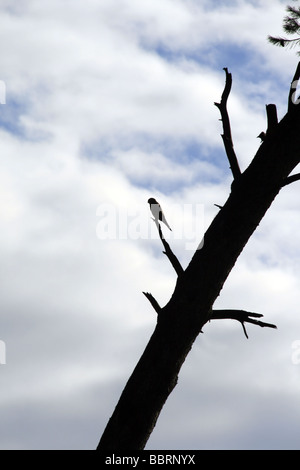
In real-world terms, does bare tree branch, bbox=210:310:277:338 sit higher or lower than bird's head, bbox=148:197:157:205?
lower

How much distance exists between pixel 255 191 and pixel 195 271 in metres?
0.75

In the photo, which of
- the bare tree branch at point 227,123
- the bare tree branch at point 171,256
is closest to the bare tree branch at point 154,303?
the bare tree branch at point 171,256

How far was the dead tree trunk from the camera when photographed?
15.9 ft

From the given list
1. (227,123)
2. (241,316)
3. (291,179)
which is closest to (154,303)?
(241,316)

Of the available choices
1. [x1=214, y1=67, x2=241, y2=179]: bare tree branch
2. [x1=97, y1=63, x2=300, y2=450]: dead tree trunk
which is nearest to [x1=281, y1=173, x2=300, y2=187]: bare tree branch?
[x1=97, y1=63, x2=300, y2=450]: dead tree trunk

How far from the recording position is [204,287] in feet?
16.4

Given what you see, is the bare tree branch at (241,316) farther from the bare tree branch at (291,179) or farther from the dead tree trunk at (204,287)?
the bare tree branch at (291,179)

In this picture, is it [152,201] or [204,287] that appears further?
[152,201]

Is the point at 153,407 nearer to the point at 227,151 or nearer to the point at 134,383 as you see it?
the point at 134,383

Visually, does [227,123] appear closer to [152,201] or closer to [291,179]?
[291,179]

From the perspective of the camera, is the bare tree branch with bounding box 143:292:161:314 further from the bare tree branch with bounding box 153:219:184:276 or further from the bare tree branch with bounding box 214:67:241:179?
the bare tree branch with bounding box 214:67:241:179
